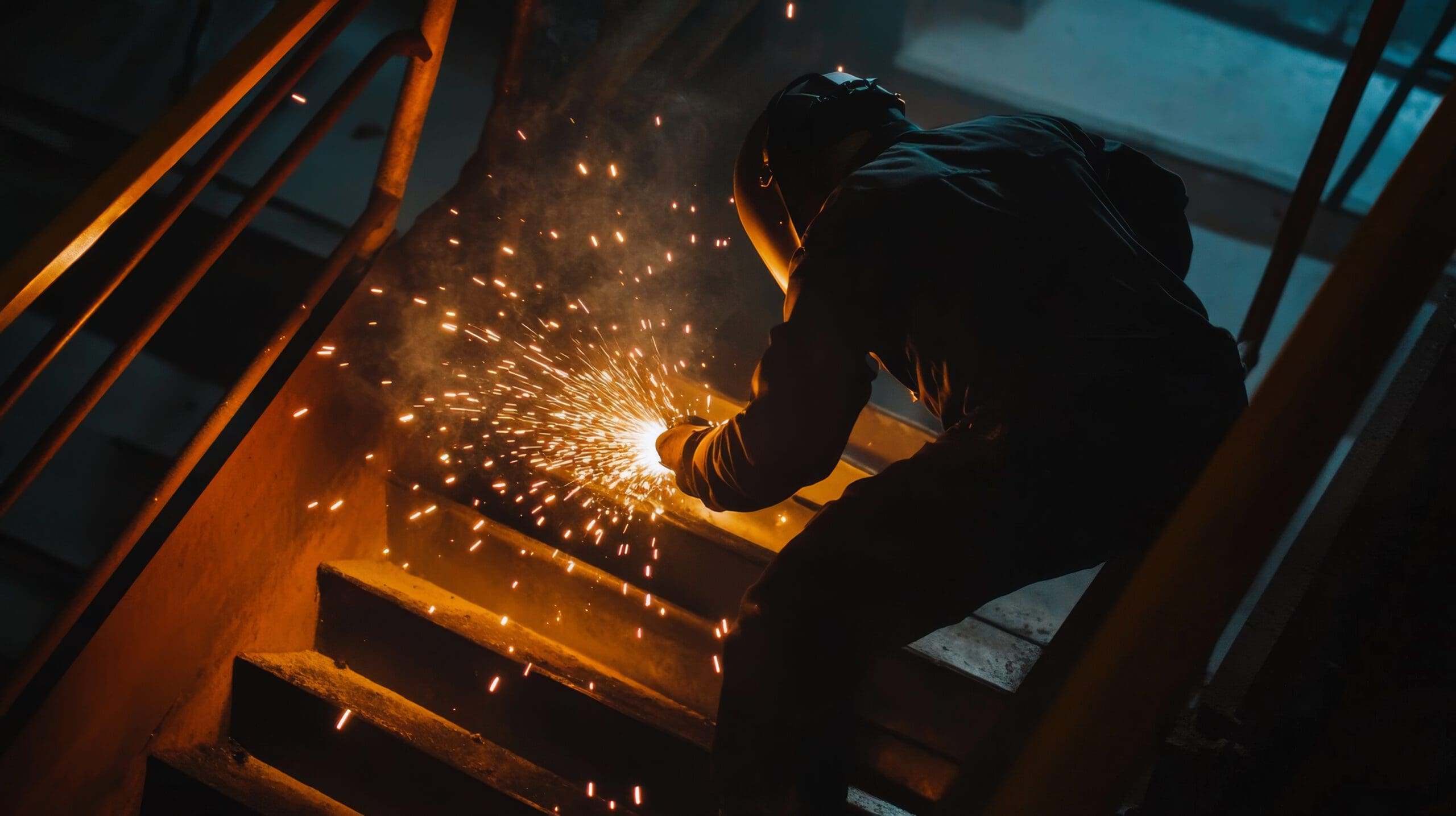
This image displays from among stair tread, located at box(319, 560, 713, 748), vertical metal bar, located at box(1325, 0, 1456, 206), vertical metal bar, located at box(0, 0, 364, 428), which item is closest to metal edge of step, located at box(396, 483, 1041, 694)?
stair tread, located at box(319, 560, 713, 748)

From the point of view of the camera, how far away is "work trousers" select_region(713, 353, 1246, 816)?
4.94 feet

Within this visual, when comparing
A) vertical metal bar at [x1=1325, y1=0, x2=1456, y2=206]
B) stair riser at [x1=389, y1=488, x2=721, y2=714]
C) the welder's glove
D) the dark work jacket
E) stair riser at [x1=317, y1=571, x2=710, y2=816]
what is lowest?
stair riser at [x1=317, y1=571, x2=710, y2=816]

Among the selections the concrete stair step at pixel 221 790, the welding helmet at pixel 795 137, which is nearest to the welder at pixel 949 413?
the welding helmet at pixel 795 137

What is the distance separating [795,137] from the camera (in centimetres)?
204

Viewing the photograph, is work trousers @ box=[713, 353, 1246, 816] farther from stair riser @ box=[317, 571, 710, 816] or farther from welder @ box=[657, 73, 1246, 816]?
stair riser @ box=[317, 571, 710, 816]

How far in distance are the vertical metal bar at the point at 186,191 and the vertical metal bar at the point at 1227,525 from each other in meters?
1.88

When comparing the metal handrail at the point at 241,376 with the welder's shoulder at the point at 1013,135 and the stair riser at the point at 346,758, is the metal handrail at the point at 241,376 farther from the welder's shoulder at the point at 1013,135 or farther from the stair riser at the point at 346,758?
the welder's shoulder at the point at 1013,135

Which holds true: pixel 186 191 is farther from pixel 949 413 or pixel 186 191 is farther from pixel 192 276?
pixel 949 413

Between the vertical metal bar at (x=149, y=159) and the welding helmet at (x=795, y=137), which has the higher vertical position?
the welding helmet at (x=795, y=137)

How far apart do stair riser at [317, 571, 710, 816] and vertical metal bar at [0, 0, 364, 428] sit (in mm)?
888

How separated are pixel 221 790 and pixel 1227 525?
2.08 meters

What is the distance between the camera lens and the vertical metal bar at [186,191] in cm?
161

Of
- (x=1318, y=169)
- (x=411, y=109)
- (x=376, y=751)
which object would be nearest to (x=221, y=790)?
(x=376, y=751)

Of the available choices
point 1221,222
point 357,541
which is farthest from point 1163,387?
point 1221,222
